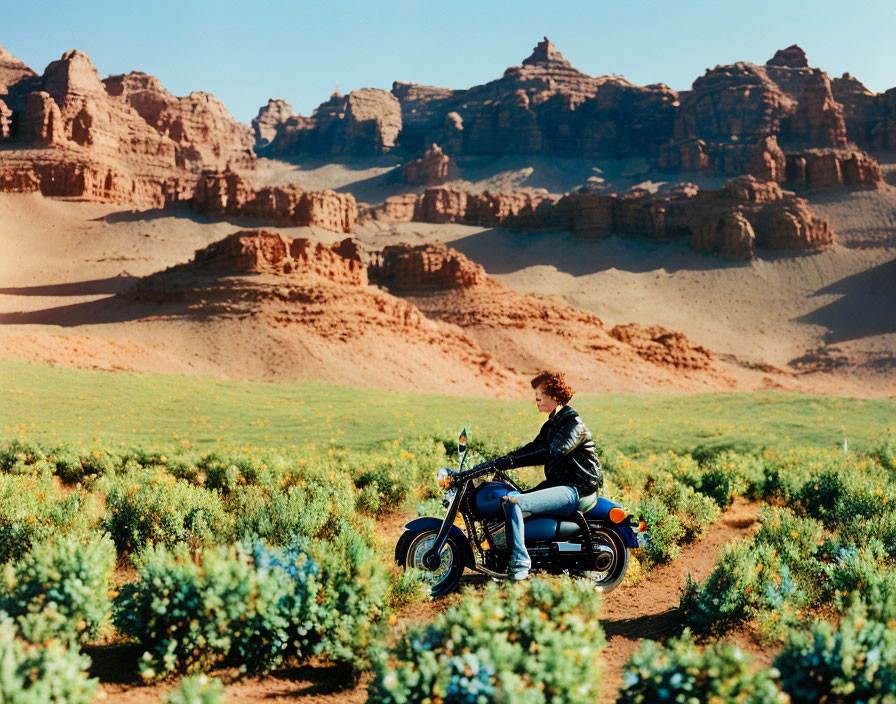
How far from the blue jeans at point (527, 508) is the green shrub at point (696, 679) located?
1.99m

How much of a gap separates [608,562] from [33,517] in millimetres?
6182

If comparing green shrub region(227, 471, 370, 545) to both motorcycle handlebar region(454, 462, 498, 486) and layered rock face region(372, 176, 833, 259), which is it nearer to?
motorcycle handlebar region(454, 462, 498, 486)

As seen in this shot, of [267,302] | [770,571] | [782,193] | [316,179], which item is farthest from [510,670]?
[316,179]

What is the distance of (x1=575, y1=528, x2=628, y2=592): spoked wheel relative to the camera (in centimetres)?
673

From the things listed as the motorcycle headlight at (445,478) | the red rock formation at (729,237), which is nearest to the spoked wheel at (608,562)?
the motorcycle headlight at (445,478)

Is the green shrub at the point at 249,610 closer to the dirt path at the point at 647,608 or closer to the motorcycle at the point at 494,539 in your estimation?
the motorcycle at the point at 494,539

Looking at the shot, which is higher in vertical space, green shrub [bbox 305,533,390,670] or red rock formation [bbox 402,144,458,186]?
red rock formation [bbox 402,144,458,186]

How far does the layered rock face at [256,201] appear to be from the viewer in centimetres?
8319

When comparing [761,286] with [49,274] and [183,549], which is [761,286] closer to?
[49,274]

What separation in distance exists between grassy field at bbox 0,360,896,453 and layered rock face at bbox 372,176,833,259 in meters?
61.5

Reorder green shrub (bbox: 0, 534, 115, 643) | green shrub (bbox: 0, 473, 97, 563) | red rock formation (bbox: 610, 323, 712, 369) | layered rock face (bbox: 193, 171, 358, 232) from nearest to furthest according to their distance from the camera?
1. green shrub (bbox: 0, 534, 115, 643)
2. green shrub (bbox: 0, 473, 97, 563)
3. red rock formation (bbox: 610, 323, 712, 369)
4. layered rock face (bbox: 193, 171, 358, 232)

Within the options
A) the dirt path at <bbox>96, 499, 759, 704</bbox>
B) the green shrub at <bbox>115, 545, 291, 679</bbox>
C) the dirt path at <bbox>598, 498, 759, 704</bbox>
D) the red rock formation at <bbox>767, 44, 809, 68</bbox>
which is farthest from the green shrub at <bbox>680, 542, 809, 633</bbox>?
the red rock formation at <bbox>767, 44, 809, 68</bbox>

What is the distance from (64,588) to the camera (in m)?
5.02

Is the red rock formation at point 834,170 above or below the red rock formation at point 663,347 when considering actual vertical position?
above
